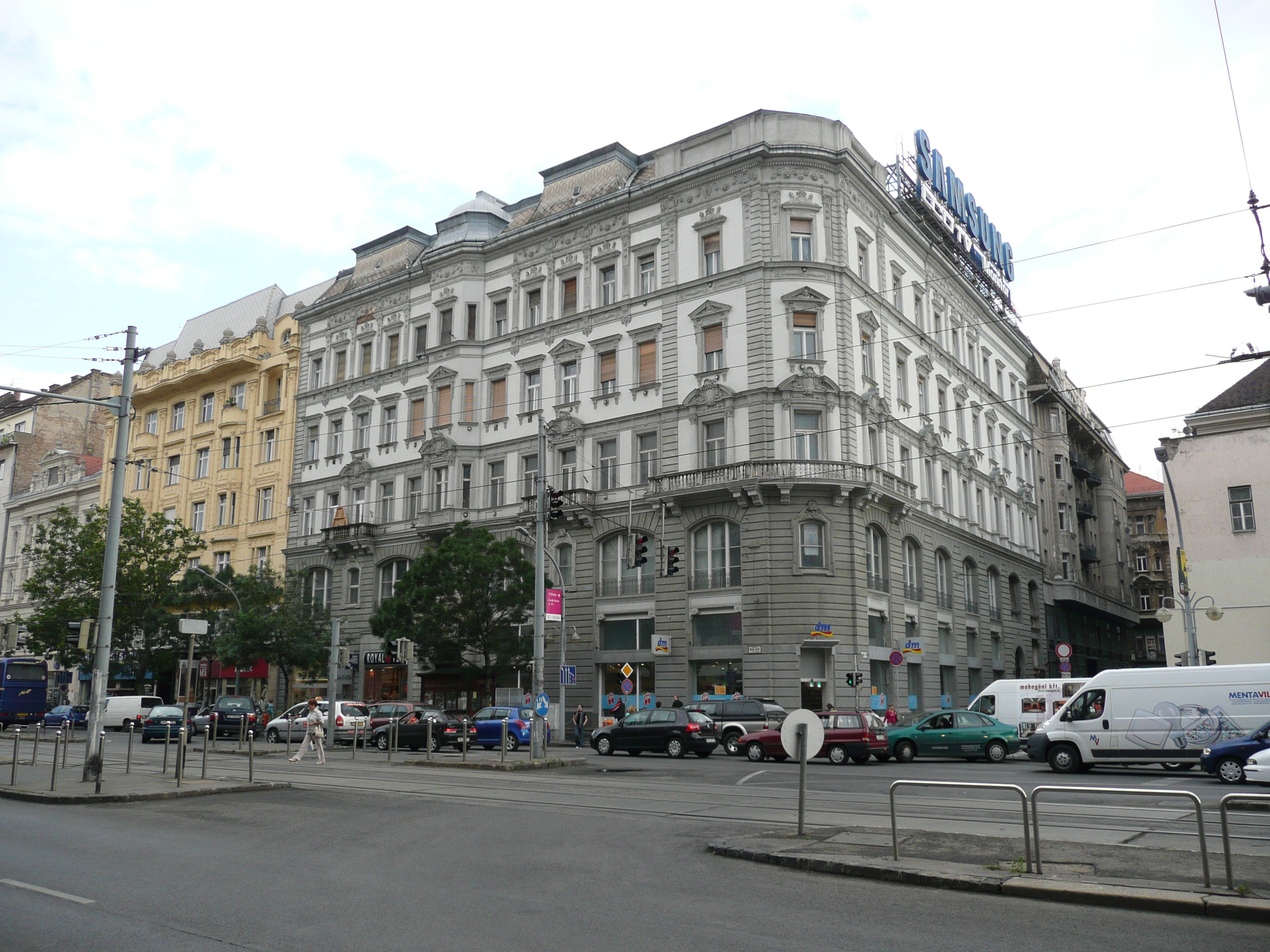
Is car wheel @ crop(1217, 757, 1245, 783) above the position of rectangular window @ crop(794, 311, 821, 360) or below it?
below

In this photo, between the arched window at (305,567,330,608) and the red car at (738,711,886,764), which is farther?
the arched window at (305,567,330,608)

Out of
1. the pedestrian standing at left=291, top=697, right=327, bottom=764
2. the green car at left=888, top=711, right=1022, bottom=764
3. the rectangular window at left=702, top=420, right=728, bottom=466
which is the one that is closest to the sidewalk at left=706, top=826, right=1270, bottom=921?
the green car at left=888, top=711, right=1022, bottom=764

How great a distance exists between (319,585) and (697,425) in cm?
2364

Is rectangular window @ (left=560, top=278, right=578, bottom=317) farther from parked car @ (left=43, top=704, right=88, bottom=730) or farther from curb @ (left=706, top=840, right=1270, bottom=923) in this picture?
curb @ (left=706, top=840, right=1270, bottom=923)

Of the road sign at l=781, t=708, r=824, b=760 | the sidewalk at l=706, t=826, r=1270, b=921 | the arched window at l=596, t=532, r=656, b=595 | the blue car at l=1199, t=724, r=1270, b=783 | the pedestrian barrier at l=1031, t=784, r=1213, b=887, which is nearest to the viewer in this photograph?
the sidewalk at l=706, t=826, r=1270, b=921

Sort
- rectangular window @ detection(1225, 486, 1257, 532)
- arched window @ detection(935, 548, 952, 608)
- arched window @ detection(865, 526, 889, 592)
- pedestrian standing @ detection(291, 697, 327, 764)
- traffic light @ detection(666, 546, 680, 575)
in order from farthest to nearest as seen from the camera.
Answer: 1. arched window @ detection(935, 548, 952, 608)
2. rectangular window @ detection(1225, 486, 1257, 532)
3. arched window @ detection(865, 526, 889, 592)
4. traffic light @ detection(666, 546, 680, 575)
5. pedestrian standing @ detection(291, 697, 327, 764)

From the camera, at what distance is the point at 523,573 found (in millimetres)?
40719

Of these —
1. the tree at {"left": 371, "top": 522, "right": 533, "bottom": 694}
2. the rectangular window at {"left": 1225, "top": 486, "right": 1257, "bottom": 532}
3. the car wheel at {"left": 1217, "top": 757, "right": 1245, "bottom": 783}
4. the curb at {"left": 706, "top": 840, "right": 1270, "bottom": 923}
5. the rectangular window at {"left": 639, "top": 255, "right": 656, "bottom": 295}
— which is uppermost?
the rectangular window at {"left": 639, "top": 255, "right": 656, "bottom": 295}

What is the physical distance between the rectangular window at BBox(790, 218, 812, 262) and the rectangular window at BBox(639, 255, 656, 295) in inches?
236

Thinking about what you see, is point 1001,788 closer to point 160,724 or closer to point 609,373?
point 609,373

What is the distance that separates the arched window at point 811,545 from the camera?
125 ft

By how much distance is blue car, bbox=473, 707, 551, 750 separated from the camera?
109 ft

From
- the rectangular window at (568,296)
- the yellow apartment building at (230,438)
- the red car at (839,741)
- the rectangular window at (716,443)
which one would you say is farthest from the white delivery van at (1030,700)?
the yellow apartment building at (230,438)

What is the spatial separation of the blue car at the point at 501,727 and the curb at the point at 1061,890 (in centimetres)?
2354
